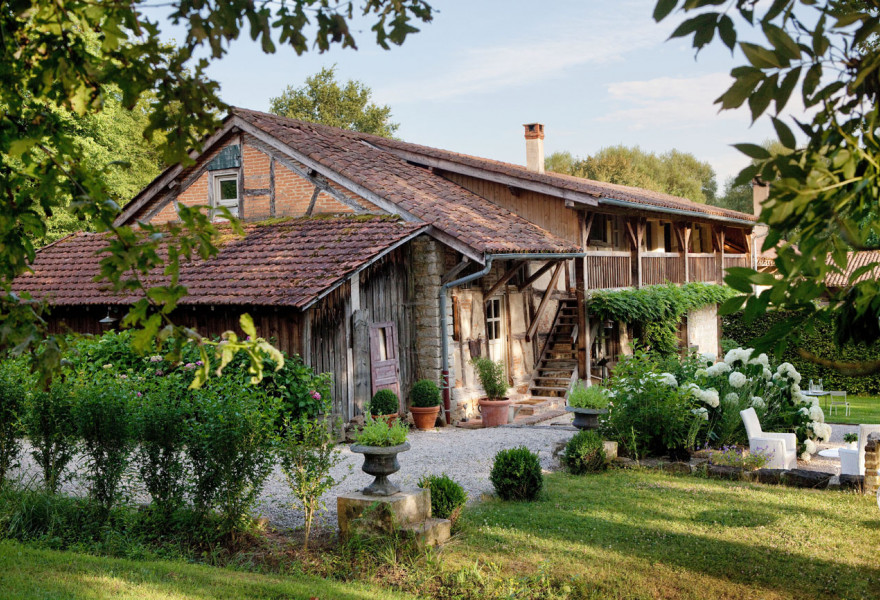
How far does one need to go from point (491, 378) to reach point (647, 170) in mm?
41660

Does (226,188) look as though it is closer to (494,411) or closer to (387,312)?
(387,312)

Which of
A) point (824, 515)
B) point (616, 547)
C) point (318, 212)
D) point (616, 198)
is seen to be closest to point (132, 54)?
point (616, 547)

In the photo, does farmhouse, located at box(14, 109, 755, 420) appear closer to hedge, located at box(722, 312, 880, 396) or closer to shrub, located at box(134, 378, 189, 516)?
shrub, located at box(134, 378, 189, 516)

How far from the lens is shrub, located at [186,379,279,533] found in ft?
20.8

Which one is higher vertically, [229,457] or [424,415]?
[229,457]

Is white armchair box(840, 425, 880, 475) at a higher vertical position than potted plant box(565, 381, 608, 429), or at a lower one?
lower

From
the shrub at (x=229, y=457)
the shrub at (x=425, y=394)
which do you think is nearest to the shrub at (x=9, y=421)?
the shrub at (x=229, y=457)

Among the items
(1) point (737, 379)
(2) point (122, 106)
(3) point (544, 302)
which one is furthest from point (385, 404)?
(2) point (122, 106)

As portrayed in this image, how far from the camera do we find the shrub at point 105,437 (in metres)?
6.65

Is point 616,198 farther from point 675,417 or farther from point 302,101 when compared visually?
point 302,101

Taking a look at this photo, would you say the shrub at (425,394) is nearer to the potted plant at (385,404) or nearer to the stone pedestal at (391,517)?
the potted plant at (385,404)

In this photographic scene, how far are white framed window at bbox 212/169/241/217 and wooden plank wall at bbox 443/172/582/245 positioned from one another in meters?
5.05

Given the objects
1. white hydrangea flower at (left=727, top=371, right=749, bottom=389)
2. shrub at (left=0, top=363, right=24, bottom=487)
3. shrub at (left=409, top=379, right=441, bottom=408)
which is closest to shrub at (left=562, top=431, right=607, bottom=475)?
white hydrangea flower at (left=727, top=371, right=749, bottom=389)

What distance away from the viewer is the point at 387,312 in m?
13.4
